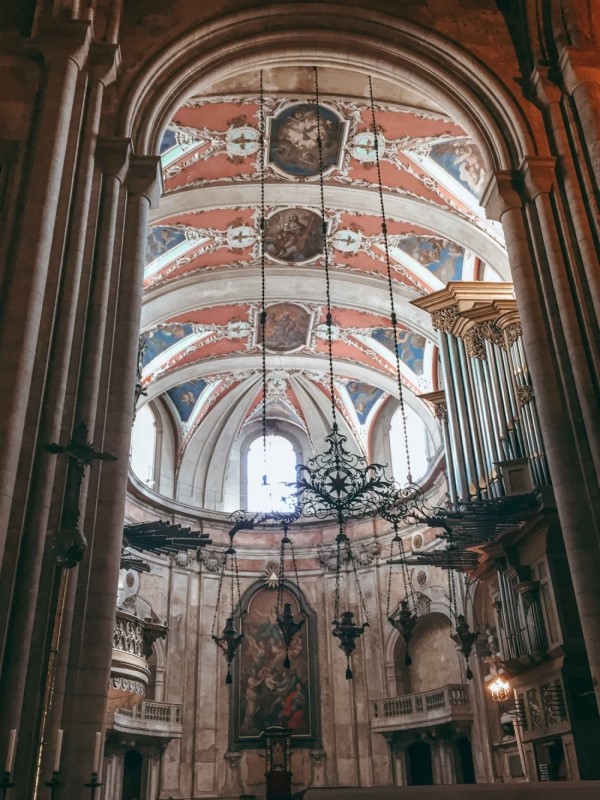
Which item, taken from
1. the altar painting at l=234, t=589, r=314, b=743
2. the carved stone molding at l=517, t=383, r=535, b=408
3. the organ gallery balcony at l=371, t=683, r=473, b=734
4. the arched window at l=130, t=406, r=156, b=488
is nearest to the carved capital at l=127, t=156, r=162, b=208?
the carved stone molding at l=517, t=383, r=535, b=408

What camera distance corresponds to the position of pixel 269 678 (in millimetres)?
19172

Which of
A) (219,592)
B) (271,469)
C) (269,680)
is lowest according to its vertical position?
(269,680)

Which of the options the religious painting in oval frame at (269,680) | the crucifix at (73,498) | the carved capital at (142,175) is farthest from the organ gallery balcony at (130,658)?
the religious painting in oval frame at (269,680)

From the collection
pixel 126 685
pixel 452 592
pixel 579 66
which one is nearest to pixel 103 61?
pixel 579 66

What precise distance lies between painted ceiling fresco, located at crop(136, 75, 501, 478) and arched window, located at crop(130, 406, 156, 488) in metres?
0.79

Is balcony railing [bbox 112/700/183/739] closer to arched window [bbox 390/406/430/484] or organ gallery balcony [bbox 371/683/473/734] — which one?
organ gallery balcony [bbox 371/683/473/734]

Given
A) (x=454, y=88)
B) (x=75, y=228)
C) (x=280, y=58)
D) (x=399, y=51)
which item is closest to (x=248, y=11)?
(x=280, y=58)

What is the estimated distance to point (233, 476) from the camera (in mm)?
22109

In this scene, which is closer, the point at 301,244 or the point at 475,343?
the point at 475,343

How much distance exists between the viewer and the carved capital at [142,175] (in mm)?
8742

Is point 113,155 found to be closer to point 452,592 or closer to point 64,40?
point 64,40

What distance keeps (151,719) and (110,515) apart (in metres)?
11.6

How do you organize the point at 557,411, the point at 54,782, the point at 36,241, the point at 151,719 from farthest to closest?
the point at 151,719, the point at 557,411, the point at 36,241, the point at 54,782

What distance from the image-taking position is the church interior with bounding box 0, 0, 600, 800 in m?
6.56
